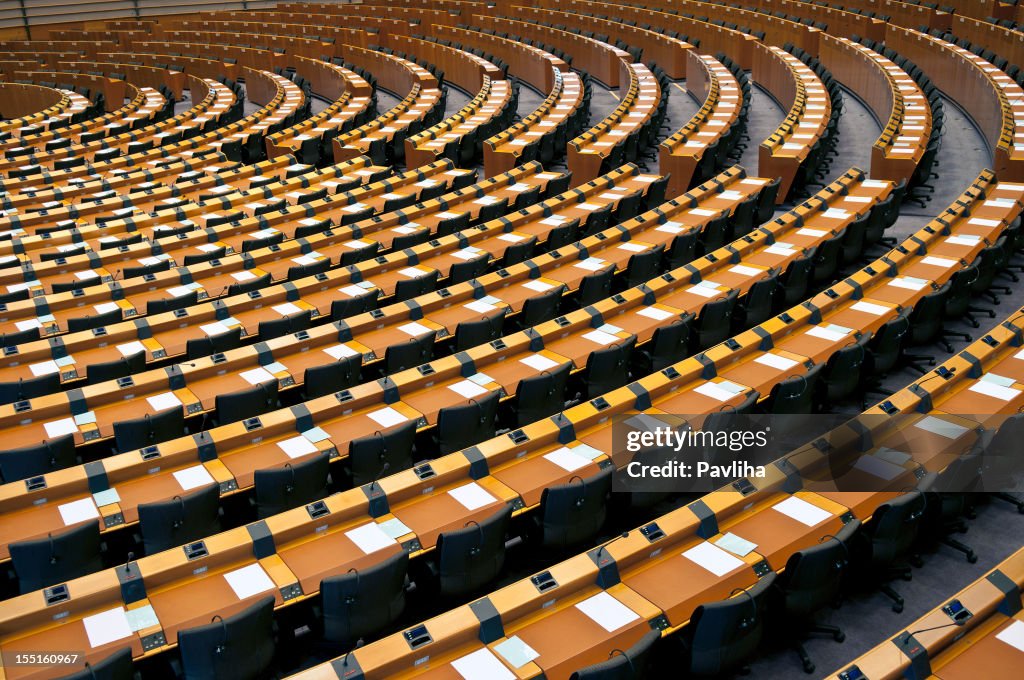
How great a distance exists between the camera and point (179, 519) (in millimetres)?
5895

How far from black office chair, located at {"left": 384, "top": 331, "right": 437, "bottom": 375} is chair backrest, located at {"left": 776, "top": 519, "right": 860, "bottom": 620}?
3826mm

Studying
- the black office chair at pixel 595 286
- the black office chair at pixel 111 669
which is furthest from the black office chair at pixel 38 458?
the black office chair at pixel 595 286

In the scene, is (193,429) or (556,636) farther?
(193,429)

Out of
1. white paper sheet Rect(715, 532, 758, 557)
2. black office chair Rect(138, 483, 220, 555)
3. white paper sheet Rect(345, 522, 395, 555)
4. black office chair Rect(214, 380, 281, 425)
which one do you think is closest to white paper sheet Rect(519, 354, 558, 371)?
black office chair Rect(214, 380, 281, 425)

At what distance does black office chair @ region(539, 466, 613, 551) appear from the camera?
5902mm

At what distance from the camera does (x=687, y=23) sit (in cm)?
2195

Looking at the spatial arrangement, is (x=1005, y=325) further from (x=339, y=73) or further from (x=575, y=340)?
(x=339, y=73)

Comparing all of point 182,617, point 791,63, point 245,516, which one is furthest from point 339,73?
point 182,617

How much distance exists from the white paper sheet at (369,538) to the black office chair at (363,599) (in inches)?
13.2

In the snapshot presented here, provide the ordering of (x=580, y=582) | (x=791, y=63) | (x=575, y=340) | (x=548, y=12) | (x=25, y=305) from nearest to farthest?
(x=580, y=582) → (x=575, y=340) → (x=25, y=305) → (x=791, y=63) → (x=548, y=12)

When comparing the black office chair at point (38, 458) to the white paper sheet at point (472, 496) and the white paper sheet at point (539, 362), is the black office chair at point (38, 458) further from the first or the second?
the white paper sheet at point (539, 362)

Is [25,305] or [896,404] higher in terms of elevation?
[896,404]

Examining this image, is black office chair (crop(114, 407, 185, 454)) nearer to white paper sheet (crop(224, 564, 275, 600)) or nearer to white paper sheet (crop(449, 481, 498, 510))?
white paper sheet (crop(224, 564, 275, 600))

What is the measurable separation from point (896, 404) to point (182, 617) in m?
4.90
